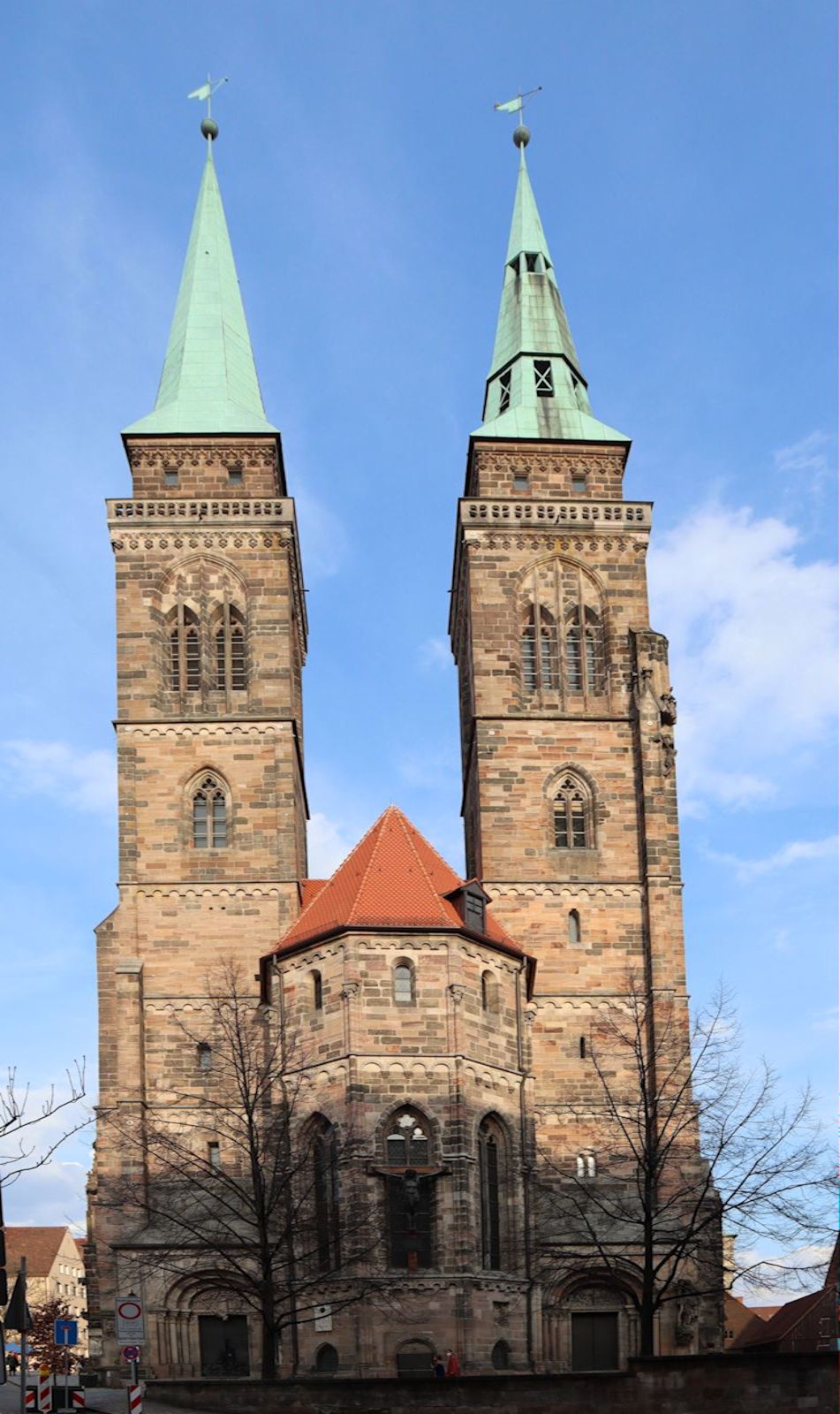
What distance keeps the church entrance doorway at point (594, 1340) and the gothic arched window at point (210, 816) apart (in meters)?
13.7

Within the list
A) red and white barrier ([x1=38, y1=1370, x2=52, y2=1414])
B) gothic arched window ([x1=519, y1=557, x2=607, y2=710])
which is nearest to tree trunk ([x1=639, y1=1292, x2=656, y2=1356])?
red and white barrier ([x1=38, y1=1370, x2=52, y2=1414])

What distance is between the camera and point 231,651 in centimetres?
4531

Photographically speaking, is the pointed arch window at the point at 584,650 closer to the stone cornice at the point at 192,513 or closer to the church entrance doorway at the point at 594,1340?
the stone cornice at the point at 192,513

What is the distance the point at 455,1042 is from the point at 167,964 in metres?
8.09

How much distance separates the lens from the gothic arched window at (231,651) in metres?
45.1

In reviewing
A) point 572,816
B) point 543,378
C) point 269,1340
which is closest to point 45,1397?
point 269,1340

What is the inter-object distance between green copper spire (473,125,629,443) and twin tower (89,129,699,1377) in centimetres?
11

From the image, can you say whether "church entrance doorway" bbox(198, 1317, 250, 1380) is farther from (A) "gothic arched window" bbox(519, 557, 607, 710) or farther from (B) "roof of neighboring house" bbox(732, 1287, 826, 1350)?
(B) "roof of neighboring house" bbox(732, 1287, 826, 1350)

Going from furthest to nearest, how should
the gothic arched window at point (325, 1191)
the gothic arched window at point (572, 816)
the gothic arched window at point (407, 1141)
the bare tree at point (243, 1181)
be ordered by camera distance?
the gothic arched window at point (572, 816)
the gothic arched window at point (407, 1141)
the gothic arched window at point (325, 1191)
the bare tree at point (243, 1181)

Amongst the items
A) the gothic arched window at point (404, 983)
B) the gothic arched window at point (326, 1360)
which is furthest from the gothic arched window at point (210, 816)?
the gothic arched window at point (326, 1360)

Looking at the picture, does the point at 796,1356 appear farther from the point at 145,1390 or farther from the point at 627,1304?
the point at 627,1304

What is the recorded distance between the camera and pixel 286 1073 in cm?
3869

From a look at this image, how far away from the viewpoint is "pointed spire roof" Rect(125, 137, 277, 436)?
4794 cm

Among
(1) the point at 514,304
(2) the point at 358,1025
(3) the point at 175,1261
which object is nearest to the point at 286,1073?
(2) the point at 358,1025
